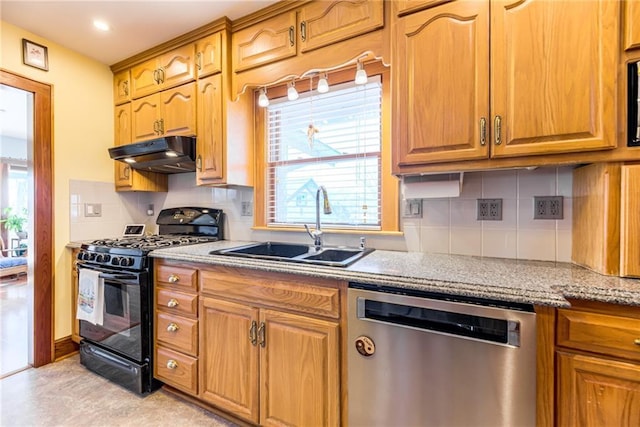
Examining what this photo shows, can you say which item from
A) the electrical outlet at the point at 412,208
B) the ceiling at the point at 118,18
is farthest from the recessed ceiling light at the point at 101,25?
the electrical outlet at the point at 412,208

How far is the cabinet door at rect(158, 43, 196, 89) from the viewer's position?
2203 mm

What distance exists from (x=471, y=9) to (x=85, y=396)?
10.0 feet

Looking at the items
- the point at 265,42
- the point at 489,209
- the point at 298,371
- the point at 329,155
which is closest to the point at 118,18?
the point at 265,42

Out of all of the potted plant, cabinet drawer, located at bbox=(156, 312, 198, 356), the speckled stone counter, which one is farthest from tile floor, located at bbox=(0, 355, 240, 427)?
the potted plant

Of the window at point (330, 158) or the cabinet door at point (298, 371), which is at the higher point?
the window at point (330, 158)

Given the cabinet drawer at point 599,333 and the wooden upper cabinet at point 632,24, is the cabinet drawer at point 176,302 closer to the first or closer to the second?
the cabinet drawer at point 599,333

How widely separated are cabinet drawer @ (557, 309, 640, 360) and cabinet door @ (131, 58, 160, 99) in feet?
9.51

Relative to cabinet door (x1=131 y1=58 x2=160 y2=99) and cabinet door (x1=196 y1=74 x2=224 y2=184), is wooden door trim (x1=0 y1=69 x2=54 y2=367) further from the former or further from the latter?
cabinet door (x1=196 y1=74 x2=224 y2=184)

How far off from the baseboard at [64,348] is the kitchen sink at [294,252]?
1.74m

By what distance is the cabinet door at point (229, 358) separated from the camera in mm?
1536

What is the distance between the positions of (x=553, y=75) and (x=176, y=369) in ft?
7.97

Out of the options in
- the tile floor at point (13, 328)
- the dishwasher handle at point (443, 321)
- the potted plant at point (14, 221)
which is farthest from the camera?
the potted plant at point (14, 221)

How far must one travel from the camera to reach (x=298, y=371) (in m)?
1.40

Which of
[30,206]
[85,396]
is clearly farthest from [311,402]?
[30,206]
